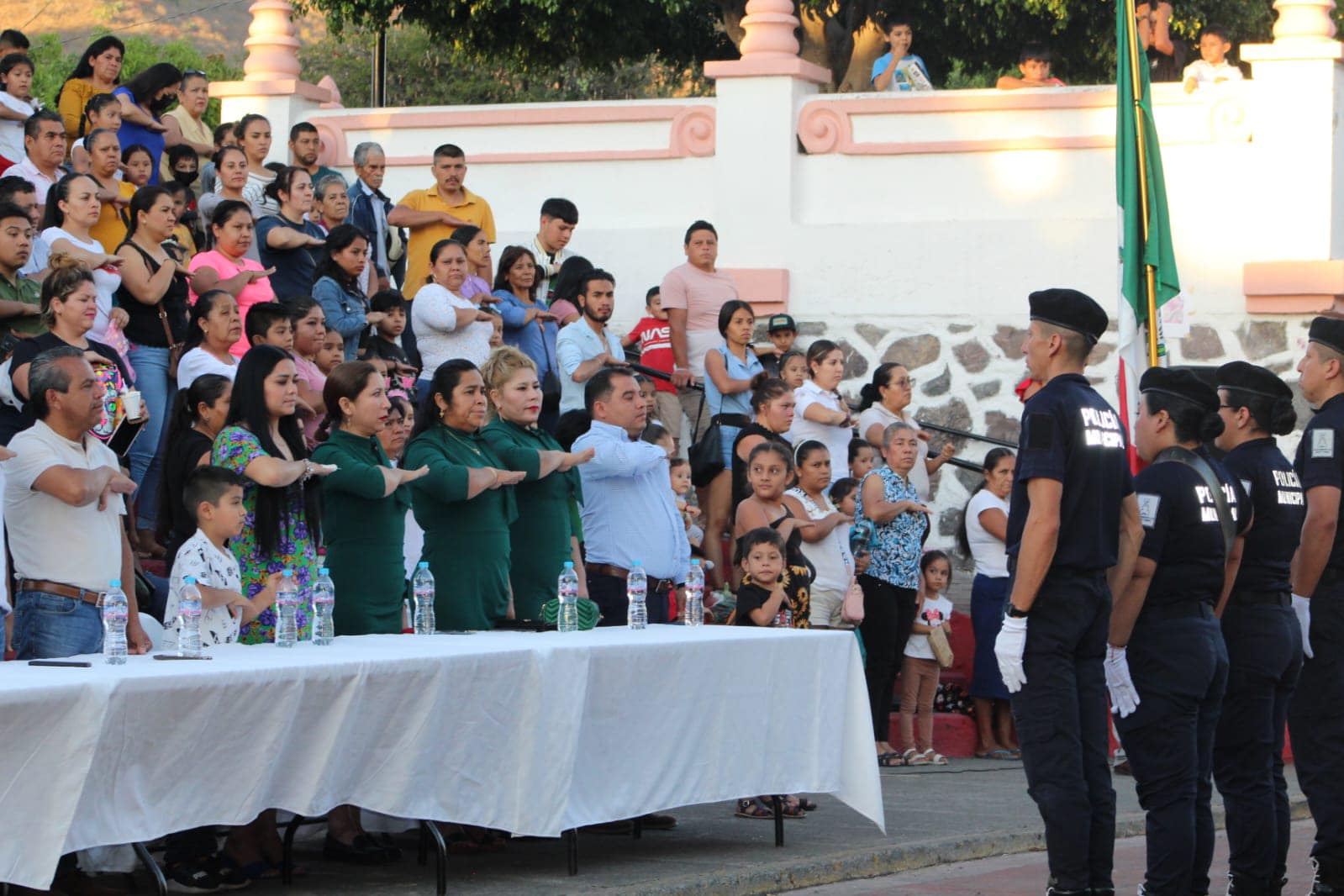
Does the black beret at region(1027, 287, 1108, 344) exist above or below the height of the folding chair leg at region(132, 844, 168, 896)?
above

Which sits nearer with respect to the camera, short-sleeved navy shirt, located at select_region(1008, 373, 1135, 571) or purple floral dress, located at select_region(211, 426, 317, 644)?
short-sleeved navy shirt, located at select_region(1008, 373, 1135, 571)

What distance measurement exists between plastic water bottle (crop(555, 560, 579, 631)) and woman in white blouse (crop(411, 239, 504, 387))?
3678mm

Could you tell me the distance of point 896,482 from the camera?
1222 centimetres

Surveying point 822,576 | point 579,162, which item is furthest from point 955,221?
point 822,576

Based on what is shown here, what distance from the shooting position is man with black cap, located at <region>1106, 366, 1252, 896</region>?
728 cm

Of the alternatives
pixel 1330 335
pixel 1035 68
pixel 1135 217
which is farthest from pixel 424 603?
pixel 1035 68

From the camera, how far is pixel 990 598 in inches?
499

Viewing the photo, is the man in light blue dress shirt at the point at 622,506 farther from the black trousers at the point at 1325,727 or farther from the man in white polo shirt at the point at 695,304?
the man in white polo shirt at the point at 695,304

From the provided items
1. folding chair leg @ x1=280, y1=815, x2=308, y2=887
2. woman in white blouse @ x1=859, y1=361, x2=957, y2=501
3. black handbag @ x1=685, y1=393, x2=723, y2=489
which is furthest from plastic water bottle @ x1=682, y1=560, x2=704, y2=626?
woman in white blouse @ x1=859, y1=361, x2=957, y2=501

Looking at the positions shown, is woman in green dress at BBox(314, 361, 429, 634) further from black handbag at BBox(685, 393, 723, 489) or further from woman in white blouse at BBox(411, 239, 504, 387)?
black handbag at BBox(685, 393, 723, 489)

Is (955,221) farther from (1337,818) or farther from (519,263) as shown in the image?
(1337,818)

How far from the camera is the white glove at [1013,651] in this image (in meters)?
7.10

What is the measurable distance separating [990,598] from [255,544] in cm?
575

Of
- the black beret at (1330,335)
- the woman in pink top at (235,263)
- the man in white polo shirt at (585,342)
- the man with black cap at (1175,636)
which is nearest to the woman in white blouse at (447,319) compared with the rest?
the man in white polo shirt at (585,342)
